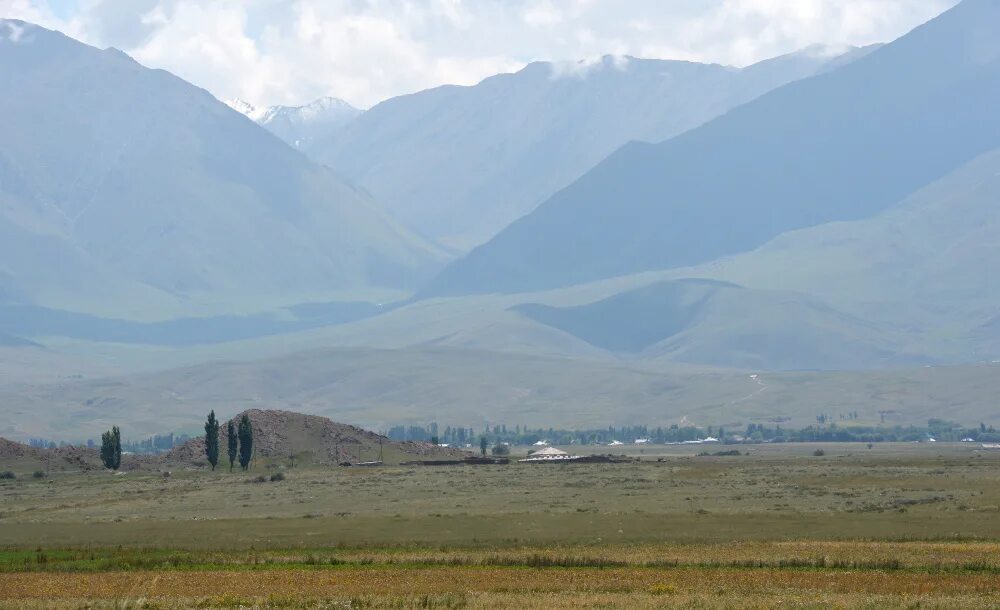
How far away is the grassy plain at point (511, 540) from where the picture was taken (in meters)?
44.9

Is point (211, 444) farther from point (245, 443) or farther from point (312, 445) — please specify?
point (312, 445)

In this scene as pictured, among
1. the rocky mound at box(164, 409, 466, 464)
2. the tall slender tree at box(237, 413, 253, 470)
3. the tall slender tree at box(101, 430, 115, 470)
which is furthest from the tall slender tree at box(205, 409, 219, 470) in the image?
the rocky mound at box(164, 409, 466, 464)

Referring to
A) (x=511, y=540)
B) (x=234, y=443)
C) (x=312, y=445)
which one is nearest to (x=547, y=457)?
(x=312, y=445)

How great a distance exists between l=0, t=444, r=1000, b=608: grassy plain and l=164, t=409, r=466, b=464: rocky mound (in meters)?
21.8

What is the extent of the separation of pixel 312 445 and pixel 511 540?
72.6 meters

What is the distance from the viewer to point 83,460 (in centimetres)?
12425

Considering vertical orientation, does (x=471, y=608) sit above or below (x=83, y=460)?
below

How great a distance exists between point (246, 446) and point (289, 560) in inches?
2374

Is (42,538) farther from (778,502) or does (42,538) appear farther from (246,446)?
(246,446)

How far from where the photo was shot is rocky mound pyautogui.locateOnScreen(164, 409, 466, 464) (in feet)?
424

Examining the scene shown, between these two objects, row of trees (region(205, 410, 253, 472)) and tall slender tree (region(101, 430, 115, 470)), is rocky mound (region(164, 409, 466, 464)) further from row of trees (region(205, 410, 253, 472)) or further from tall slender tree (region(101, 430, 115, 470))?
tall slender tree (region(101, 430, 115, 470))

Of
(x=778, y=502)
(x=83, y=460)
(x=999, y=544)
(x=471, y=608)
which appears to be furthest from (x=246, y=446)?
(x=471, y=608)

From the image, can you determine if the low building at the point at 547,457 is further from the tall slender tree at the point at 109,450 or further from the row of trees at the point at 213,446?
the tall slender tree at the point at 109,450

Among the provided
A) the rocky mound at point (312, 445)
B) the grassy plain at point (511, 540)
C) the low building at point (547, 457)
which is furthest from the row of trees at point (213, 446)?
the low building at point (547, 457)
